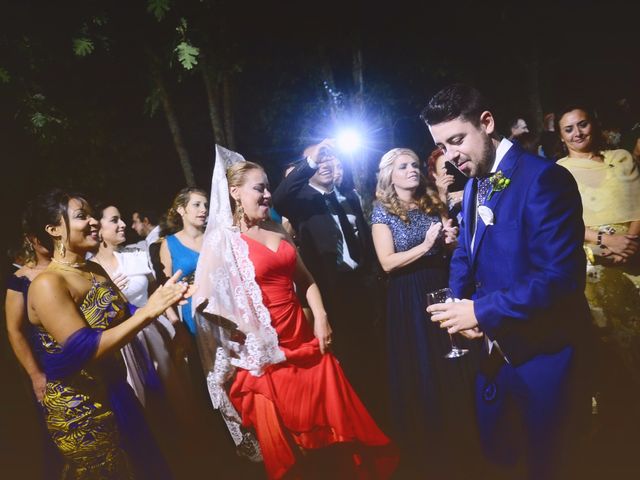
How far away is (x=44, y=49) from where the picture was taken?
581 centimetres

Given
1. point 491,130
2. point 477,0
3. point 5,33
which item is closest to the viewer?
point 491,130

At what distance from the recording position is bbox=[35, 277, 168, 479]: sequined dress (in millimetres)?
2492

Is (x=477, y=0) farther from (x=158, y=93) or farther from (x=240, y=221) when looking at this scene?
(x=240, y=221)

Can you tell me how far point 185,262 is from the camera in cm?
442

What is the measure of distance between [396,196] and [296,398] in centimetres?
180

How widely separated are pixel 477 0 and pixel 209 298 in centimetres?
1004

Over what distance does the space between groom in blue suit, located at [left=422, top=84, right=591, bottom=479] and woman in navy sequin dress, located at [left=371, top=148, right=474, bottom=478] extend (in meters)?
1.13

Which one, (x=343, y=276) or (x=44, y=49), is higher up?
(x=44, y=49)

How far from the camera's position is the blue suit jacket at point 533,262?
1.87 meters

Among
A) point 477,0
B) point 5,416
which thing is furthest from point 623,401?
point 477,0

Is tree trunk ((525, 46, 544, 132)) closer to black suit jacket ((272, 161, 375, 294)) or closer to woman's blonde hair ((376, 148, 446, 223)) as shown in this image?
woman's blonde hair ((376, 148, 446, 223))

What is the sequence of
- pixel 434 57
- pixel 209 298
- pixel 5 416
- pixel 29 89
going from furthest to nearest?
pixel 434 57 < pixel 29 89 < pixel 5 416 < pixel 209 298

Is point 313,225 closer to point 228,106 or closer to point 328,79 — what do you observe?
point 228,106

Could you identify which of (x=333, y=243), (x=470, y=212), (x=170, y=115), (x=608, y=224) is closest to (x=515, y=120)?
(x=608, y=224)
